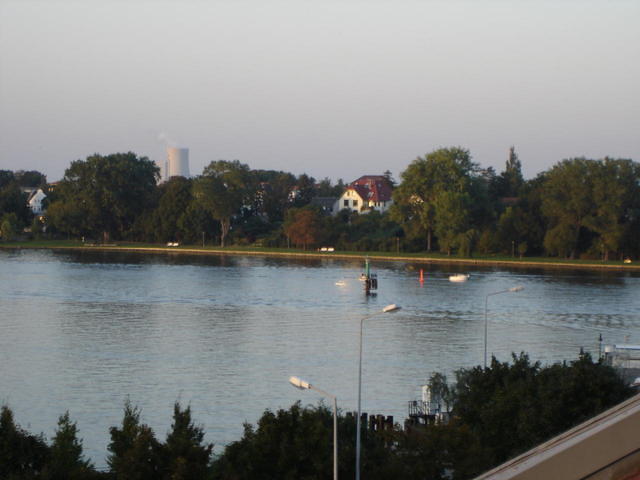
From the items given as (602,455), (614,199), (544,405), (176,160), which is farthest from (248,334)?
(176,160)

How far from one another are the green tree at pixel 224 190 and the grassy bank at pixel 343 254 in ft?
12.1

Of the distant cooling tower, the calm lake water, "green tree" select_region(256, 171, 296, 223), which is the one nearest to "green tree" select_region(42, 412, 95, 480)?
the calm lake water

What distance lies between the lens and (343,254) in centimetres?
8394

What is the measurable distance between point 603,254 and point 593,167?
297 inches

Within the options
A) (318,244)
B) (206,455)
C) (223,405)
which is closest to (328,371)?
(223,405)

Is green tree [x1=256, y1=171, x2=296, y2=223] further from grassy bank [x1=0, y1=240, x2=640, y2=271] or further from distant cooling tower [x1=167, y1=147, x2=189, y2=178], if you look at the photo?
distant cooling tower [x1=167, y1=147, x2=189, y2=178]

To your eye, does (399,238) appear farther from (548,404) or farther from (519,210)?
(548,404)

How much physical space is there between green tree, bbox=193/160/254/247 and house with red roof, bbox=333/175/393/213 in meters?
15.5

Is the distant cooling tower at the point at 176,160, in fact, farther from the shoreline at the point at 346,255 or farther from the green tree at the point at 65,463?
the green tree at the point at 65,463

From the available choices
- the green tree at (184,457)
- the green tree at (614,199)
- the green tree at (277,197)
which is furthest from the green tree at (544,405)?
the green tree at (277,197)

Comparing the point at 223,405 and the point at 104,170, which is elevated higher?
the point at 104,170

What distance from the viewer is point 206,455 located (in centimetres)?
1330

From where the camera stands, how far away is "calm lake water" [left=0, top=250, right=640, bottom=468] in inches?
953

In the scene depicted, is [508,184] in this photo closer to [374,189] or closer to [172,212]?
[374,189]
